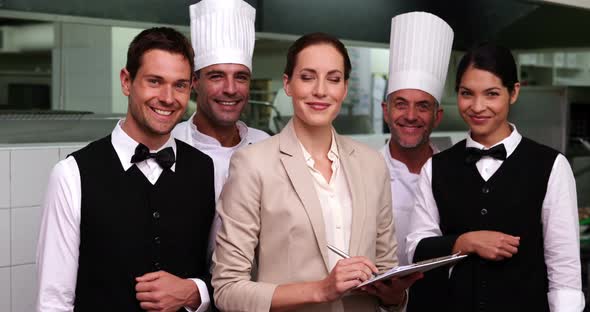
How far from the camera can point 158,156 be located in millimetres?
1705

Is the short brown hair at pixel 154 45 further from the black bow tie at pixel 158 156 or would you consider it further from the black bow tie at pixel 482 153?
the black bow tie at pixel 482 153

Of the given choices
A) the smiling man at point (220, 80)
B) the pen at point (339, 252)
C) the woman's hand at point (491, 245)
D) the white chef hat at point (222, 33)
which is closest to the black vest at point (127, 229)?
the smiling man at point (220, 80)

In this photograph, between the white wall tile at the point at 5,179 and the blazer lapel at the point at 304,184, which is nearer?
the blazer lapel at the point at 304,184

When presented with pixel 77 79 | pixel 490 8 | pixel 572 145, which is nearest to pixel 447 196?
pixel 77 79

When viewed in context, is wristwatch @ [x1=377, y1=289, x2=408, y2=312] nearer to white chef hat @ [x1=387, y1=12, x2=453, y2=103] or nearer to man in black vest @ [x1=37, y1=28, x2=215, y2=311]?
man in black vest @ [x1=37, y1=28, x2=215, y2=311]

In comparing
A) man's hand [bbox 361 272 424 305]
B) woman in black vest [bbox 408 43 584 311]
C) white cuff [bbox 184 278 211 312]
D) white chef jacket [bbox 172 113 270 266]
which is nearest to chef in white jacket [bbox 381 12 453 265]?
woman in black vest [bbox 408 43 584 311]

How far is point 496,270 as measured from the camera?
73.3 inches

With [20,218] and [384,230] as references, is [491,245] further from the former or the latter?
[20,218]

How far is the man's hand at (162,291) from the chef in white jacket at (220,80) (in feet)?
1.18

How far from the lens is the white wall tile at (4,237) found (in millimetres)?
2285

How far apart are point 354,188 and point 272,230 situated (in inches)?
7.8

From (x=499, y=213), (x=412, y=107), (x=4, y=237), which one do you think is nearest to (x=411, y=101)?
(x=412, y=107)

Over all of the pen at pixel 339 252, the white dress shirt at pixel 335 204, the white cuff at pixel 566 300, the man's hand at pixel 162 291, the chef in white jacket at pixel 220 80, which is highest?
the chef in white jacket at pixel 220 80

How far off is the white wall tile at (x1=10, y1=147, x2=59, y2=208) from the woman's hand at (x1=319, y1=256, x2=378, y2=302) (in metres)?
1.20
